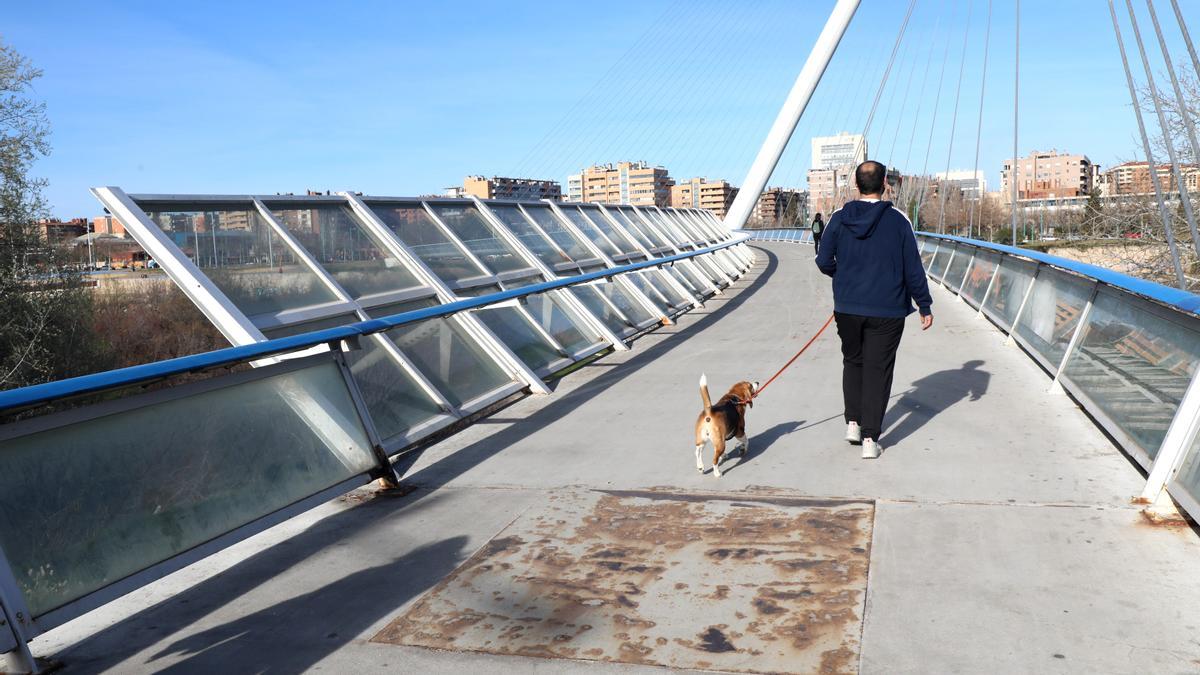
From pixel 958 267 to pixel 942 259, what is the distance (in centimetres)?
282

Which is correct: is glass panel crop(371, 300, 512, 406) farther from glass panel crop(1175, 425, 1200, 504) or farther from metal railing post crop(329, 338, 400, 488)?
glass panel crop(1175, 425, 1200, 504)

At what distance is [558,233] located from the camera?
513 inches

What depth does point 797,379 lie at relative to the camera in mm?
8039

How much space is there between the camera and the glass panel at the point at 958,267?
1597 centimetres

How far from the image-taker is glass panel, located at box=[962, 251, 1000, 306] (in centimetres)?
1286

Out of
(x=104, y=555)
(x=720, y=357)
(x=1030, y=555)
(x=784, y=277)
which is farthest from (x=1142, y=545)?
(x=784, y=277)

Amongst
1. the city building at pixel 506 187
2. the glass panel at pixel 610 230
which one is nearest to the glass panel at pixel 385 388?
the glass panel at pixel 610 230

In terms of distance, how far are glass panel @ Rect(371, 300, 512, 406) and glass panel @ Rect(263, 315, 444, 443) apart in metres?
0.20

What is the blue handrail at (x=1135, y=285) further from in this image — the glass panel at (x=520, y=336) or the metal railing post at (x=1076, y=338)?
the glass panel at (x=520, y=336)

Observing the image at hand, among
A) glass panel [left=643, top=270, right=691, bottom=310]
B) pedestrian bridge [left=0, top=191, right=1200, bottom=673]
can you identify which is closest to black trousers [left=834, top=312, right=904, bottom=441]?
pedestrian bridge [left=0, top=191, right=1200, bottom=673]

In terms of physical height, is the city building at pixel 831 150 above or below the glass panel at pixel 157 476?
above

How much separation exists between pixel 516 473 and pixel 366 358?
1.21m

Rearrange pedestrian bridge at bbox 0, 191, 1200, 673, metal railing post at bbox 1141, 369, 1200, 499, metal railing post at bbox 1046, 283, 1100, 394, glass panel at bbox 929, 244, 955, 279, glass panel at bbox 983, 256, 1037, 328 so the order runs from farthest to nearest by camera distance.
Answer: glass panel at bbox 929, 244, 955, 279
glass panel at bbox 983, 256, 1037, 328
metal railing post at bbox 1046, 283, 1100, 394
metal railing post at bbox 1141, 369, 1200, 499
pedestrian bridge at bbox 0, 191, 1200, 673

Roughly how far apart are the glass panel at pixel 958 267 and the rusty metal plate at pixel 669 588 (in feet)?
40.9
